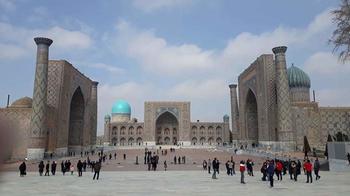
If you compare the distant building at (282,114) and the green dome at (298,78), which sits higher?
the green dome at (298,78)

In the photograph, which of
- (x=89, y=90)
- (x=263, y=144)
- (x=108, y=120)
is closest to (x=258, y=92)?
(x=263, y=144)

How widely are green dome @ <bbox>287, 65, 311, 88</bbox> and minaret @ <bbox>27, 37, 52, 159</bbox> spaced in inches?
1511

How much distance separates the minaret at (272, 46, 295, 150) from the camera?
33344mm

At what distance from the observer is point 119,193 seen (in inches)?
376

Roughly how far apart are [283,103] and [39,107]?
80.0ft

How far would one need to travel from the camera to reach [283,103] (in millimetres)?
34094

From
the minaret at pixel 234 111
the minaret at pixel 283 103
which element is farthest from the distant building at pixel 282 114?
the minaret at pixel 234 111

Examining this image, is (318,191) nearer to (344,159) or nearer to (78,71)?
(344,159)

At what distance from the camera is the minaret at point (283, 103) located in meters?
33.3

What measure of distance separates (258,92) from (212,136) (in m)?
32.4

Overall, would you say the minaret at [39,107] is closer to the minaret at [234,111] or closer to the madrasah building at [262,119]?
the madrasah building at [262,119]

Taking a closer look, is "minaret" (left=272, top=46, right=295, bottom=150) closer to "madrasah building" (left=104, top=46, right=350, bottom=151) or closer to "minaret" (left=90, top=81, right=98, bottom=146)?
"madrasah building" (left=104, top=46, right=350, bottom=151)

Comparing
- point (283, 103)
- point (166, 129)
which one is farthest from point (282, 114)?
point (166, 129)

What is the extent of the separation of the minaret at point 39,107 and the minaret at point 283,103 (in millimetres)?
23533
